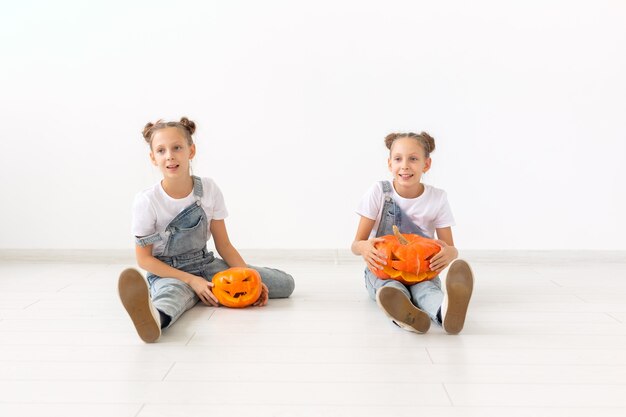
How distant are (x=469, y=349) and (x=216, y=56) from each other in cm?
202

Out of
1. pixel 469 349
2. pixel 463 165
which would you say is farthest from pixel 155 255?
pixel 463 165

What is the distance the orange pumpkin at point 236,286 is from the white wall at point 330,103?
3.82 feet

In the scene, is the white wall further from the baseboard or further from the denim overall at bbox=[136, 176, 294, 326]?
the denim overall at bbox=[136, 176, 294, 326]

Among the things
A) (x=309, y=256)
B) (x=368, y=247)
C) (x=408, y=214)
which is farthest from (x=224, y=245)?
(x=309, y=256)

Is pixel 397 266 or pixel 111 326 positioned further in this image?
pixel 397 266

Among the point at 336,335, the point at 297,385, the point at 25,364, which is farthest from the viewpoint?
the point at 336,335

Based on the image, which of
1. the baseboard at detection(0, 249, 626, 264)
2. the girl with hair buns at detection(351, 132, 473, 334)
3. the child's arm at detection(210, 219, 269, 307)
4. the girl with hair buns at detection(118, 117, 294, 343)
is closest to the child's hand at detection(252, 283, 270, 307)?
the girl with hair buns at detection(118, 117, 294, 343)

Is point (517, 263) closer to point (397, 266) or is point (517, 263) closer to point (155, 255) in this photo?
point (397, 266)

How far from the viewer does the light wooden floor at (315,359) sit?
1.34 meters

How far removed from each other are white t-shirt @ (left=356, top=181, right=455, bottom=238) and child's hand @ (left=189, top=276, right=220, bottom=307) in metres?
0.55

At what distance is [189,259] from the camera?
2277 millimetres

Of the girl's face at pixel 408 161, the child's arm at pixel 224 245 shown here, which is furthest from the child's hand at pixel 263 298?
the girl's face at pixel 408 161

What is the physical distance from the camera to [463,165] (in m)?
3.27

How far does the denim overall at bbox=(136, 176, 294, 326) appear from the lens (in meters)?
2.12
